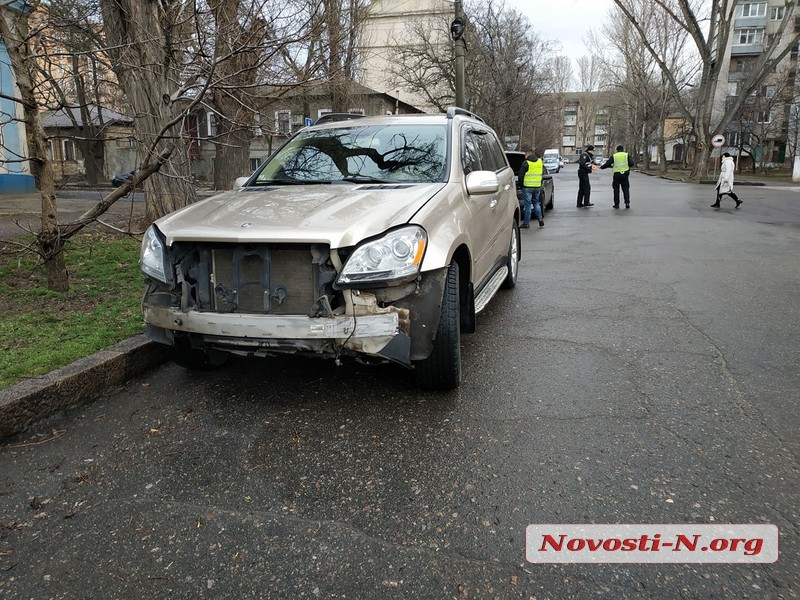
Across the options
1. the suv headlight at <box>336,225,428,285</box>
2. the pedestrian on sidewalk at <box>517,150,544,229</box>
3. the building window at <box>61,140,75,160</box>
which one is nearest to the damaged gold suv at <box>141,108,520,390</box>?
the suv headlight at <box>336,225,428,285</box>

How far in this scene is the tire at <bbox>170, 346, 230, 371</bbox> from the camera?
13.7 feet

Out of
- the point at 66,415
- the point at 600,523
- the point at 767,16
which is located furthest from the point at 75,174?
the point at 767,16

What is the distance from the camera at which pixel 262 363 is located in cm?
460

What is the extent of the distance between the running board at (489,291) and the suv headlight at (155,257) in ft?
7.18

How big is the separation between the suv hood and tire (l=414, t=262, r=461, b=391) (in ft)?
1.83

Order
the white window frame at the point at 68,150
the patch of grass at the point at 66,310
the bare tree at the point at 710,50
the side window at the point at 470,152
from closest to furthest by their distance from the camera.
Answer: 1. the patch of grass at the point at 66,310
2. the side window at the point at 470,152
3. the bare tree at the point at 710,50
4. the white window frame at the point at 68,150

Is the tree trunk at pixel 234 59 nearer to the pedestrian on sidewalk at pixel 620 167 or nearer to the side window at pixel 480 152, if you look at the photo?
the side window at pixel 480 152

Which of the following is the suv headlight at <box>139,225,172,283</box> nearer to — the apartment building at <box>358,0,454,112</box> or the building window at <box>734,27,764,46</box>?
the apartment building at <box>358,0,454,112</box>

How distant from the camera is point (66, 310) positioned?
543 centimetres

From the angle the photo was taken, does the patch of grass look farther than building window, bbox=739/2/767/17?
No

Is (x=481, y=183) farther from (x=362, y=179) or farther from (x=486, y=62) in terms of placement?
(x=486, y=62)

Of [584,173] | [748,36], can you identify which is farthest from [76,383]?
[748,36]

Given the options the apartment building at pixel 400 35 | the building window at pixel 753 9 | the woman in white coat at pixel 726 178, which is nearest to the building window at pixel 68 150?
the apartment building at pixel 400 35

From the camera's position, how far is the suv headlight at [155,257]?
144 inches
